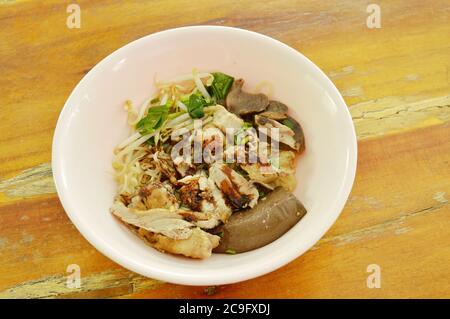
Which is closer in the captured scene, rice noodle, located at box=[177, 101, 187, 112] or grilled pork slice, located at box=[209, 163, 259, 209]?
grilled pork slice, located at box=[209, 163, 259, 209]

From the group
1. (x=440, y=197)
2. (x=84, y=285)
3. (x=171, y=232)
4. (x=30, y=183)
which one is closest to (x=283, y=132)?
(x=171, y=232)

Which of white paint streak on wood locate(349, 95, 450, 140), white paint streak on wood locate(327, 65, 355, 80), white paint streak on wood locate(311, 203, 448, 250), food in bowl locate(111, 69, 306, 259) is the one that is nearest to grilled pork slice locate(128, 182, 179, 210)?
food in bowl locate(111, 69, 306, 259)

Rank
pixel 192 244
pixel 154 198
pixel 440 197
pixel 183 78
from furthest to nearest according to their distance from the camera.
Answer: pixel 183 78, pixel 440 197, pixel 154 198, pixel 192 244

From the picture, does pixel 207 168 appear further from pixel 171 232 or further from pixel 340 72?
pixel 340 72

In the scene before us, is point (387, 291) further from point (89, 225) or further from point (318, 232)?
point (89, 225)

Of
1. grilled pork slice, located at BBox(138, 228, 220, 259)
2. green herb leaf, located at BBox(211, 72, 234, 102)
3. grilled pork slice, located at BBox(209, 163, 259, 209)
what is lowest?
grilled pork slice, located at BBox(138, 228, 220, 259)

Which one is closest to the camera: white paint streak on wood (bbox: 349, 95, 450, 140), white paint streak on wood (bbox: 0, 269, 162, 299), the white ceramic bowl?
the white ceramic bowl

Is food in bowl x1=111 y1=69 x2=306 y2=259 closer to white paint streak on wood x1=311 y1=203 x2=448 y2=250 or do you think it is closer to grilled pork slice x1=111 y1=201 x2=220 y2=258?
grilled pork slice x1=111 y1=201 x2=220 y2=258
